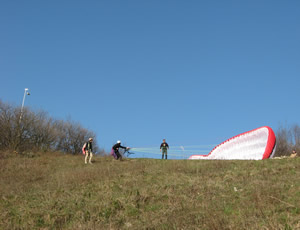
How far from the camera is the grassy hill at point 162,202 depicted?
7.62m

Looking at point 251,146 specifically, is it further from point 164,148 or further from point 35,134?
point 35,134

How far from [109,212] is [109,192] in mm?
2192

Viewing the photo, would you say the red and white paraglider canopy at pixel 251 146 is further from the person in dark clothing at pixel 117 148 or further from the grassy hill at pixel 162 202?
the person in dark clothing at pixel 117 148

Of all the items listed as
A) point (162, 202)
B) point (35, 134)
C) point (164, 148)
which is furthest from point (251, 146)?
point (35, 134)

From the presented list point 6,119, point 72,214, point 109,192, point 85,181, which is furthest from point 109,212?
point 6,119

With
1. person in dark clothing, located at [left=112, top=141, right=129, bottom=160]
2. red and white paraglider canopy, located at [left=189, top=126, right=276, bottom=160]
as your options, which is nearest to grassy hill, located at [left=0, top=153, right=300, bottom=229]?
red and white paraglider canopy, located at [left=189, top=126, right=276, bottom=160]

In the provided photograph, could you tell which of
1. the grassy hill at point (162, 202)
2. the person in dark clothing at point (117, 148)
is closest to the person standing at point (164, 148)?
the person in dark clothing at point (117, 148)

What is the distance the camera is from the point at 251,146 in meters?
24.2

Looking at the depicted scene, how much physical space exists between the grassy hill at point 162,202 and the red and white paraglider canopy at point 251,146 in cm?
708

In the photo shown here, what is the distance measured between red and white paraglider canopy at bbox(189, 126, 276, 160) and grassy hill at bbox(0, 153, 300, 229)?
708 centimetres

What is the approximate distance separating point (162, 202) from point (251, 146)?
53.3ft

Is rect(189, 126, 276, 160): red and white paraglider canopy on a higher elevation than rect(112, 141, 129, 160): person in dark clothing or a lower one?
higher

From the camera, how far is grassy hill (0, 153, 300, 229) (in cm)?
762

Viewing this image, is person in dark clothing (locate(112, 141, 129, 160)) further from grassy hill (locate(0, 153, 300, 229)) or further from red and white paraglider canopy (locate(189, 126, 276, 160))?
grassy hill (locate(0, 153, 300, 229))
